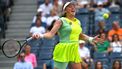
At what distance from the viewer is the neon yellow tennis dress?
7.82 m

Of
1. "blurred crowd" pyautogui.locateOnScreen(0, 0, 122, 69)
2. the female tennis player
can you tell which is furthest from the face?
"blurred crowd" pyautogui.locateOnScreen(0, 0, 122, 69)

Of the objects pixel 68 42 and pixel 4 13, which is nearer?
pixel 68 42

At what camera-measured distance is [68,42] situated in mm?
7895

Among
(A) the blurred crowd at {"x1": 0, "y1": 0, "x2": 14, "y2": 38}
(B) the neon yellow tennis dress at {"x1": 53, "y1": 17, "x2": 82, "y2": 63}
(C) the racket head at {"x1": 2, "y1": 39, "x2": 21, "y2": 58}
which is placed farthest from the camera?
(A) the blurred crowd at {"x1": 0, "y1": 0, "x2": 14, "y2": 38}

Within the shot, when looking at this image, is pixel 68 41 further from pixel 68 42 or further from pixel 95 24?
pixel 95 24

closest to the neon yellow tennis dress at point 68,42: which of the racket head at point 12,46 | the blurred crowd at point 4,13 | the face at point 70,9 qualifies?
the face at point 70,9

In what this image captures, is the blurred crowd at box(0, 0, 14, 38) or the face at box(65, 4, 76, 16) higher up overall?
the blurred crowd at box(0, 0, 14, 38)

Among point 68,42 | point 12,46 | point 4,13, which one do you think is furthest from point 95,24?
point 68,42

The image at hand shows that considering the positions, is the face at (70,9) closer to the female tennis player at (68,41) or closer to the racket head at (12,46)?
the female tennis player at (68,41)

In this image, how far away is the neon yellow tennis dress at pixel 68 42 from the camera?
25.7ft

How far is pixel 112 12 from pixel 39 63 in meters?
3.36

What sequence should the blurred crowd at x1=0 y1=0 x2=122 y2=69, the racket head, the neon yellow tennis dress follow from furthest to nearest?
the blurred crowd at x1=0 y1=0 x2=122 y2=69 < the racket head < the neon yellow tennis dress

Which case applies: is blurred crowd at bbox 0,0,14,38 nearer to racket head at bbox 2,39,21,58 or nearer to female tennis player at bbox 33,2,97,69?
racket head at bbox 2,39,21,58

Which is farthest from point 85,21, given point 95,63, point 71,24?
point 71,24
